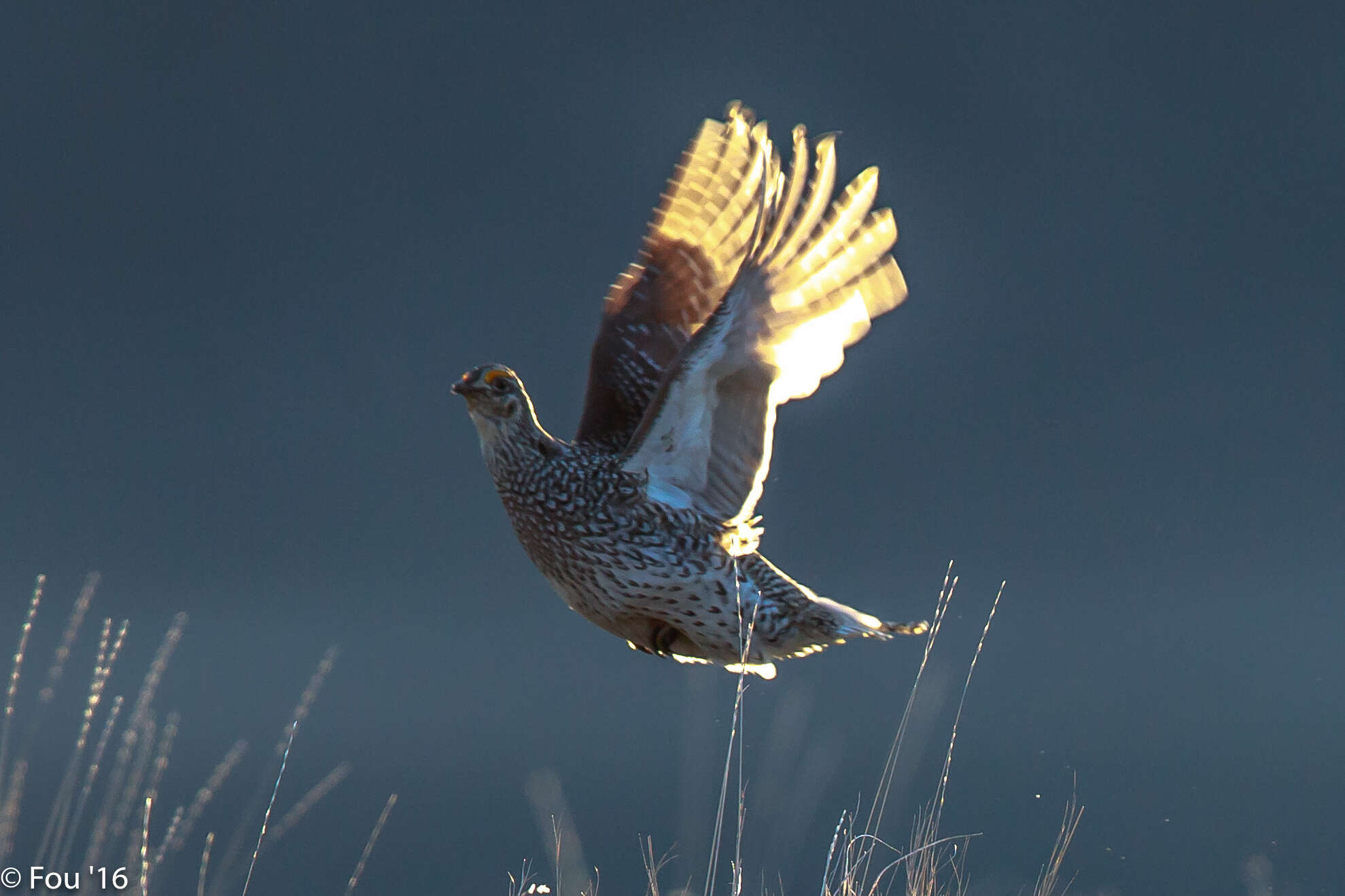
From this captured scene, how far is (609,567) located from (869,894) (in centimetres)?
112

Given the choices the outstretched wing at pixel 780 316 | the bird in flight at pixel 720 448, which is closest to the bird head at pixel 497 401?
the bird in flight at pixel 720 448

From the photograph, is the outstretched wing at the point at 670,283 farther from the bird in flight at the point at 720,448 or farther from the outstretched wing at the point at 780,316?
the outstretched wing at the point at 780,316

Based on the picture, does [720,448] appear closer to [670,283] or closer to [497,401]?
[497,401]

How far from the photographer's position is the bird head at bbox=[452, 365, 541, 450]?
3.41 metres

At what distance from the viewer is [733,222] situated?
3.88 metres

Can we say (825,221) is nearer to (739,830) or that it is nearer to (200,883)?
(739,830)

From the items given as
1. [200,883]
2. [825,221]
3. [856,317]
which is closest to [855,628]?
[856,317]

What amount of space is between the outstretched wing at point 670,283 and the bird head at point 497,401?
0.32 meters

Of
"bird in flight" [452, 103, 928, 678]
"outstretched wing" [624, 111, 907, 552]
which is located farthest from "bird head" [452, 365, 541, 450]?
"outstretched wing" [624, 111, 907, 552]

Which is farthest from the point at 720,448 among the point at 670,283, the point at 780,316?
the point at 670,283

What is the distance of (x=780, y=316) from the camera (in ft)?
10.3

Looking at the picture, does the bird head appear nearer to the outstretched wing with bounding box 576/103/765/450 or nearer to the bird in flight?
the bird in flight

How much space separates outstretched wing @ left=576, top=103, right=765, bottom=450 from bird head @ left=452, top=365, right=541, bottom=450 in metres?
0.32

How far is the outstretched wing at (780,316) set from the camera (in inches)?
120
